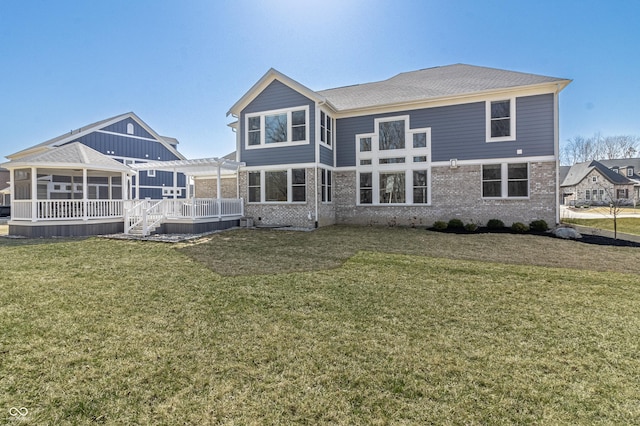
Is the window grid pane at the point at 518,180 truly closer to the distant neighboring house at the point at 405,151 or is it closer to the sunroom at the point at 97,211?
the distant neighboring house at the point at 405,151

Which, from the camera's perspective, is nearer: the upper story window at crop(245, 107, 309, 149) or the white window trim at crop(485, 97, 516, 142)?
the white window trim at crop(485, 97, 516, 142)

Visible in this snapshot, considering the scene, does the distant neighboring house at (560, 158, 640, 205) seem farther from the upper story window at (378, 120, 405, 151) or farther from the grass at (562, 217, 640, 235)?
the upper story window at (378, 120, 405, 151)

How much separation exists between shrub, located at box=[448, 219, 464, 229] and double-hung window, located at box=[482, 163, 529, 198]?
1.74 m

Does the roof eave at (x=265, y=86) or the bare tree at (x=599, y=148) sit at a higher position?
the bare tree at (x=599, y=148)

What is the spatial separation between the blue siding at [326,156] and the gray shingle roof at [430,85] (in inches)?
100

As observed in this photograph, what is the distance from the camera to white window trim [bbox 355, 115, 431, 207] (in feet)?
50.4

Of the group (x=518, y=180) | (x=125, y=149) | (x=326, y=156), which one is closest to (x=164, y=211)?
(x=326, y=156)

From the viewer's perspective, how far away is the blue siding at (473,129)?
13.5 meters

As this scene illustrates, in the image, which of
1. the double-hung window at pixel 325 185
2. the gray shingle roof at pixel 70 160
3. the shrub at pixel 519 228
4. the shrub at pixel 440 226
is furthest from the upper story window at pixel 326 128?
the gray shingle roof at pixel 70 160

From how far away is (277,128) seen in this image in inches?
618

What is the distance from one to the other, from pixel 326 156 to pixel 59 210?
462 inches

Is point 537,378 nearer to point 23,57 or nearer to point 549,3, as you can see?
point 549,3

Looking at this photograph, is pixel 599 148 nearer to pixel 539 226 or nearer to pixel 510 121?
pixel 510 121

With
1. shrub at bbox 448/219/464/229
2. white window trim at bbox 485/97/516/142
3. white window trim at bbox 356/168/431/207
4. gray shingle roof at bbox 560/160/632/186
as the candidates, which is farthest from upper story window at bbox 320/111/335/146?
gray shingle roof at bbox 560/160/632/186
